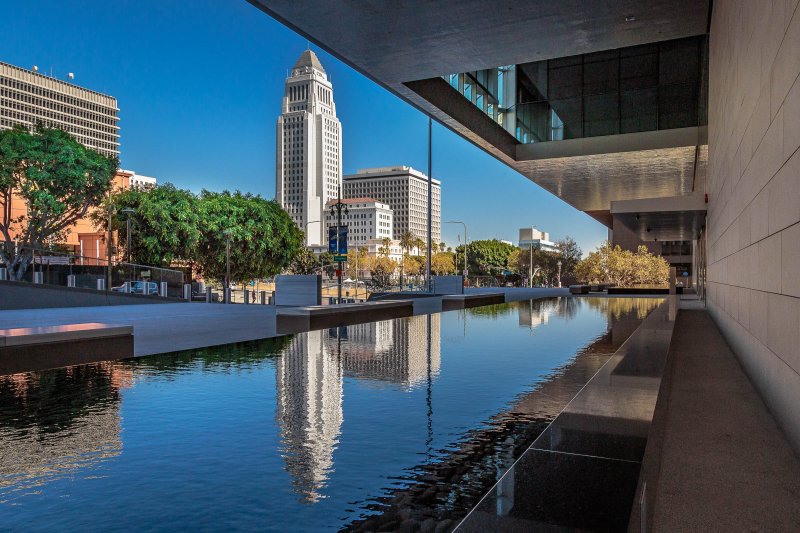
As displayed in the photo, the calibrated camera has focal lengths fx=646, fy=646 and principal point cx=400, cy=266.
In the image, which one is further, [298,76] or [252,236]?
[298,76]

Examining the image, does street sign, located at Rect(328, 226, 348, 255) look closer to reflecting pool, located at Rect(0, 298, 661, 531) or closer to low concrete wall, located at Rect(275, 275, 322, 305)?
low concrete wall, located at Rect(275, 275, 322, 305)

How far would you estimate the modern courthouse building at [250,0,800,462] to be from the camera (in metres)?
4.82

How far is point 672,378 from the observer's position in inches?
303

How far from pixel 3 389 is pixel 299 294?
1677 centimetres

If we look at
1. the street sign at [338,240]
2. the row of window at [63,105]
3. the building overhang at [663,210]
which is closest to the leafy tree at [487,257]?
the row of window at [63,105]

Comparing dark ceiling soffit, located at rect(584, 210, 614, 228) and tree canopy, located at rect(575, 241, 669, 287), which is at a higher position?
dark ceiling soffit, located at rect(584, 210, 614, 228)

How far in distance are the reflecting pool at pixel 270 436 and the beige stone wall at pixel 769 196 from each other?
1.93m

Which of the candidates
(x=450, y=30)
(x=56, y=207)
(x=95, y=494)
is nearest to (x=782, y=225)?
(x=95, y=494)

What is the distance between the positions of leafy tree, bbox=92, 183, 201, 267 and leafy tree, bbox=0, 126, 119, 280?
86.7 inches

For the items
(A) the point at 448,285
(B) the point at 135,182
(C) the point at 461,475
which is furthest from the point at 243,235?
(B) the point at 135,182

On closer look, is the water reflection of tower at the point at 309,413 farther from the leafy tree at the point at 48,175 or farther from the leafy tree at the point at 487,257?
the leafy tree at the point at 487,257

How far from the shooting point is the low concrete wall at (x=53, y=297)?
2781 centimetres

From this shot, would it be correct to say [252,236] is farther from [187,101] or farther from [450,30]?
[187,101]

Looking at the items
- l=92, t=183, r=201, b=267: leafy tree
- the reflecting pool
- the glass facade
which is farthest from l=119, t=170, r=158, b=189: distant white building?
the reflecting pool
